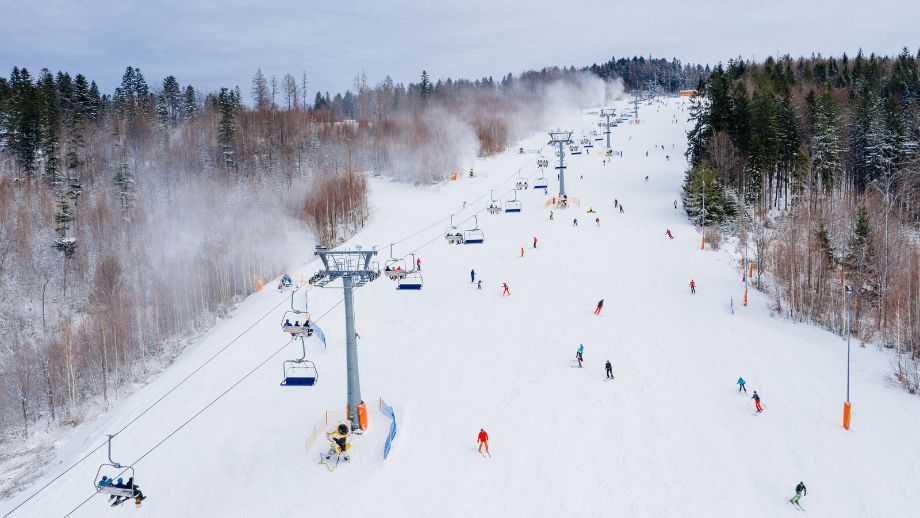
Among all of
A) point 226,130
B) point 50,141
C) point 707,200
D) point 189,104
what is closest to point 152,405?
point 707,200

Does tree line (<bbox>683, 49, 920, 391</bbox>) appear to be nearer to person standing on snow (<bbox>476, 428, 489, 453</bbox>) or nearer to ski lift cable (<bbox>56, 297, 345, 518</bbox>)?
person standing on snow (<bbox>476, 428, 489, 453</bbox>)

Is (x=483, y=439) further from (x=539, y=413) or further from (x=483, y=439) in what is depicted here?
(x=539, y=413)

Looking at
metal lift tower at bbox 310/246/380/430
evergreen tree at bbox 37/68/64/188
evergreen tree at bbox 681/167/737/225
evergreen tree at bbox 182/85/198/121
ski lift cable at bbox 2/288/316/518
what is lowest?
ski lift cable at bbox 2/288/316/518

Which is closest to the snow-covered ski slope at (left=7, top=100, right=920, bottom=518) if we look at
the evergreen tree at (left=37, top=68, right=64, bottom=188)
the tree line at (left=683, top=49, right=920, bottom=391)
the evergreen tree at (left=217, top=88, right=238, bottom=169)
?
the tree line at (left=683, top=49, right=920, bottom=391)

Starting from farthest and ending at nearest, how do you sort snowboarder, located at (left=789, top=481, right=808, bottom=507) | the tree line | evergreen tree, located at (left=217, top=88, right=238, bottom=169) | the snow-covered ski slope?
evergreen tree, located at (left=217, top=88, right=238, bottom=169), the tree line, the snow-covered ski slope, snowboarder, located at (left=789, top=481, right=808, bottom=507)

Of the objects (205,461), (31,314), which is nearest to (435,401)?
(205,461)

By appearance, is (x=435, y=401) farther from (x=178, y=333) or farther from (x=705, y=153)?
(x=705, y=153)

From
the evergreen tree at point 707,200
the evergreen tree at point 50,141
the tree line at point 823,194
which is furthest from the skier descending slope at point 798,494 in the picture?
the evergreen tree at point 50,141

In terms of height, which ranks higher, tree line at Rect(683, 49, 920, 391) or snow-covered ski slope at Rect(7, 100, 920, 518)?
tree line at Rect(683, 49, 920, 391)
